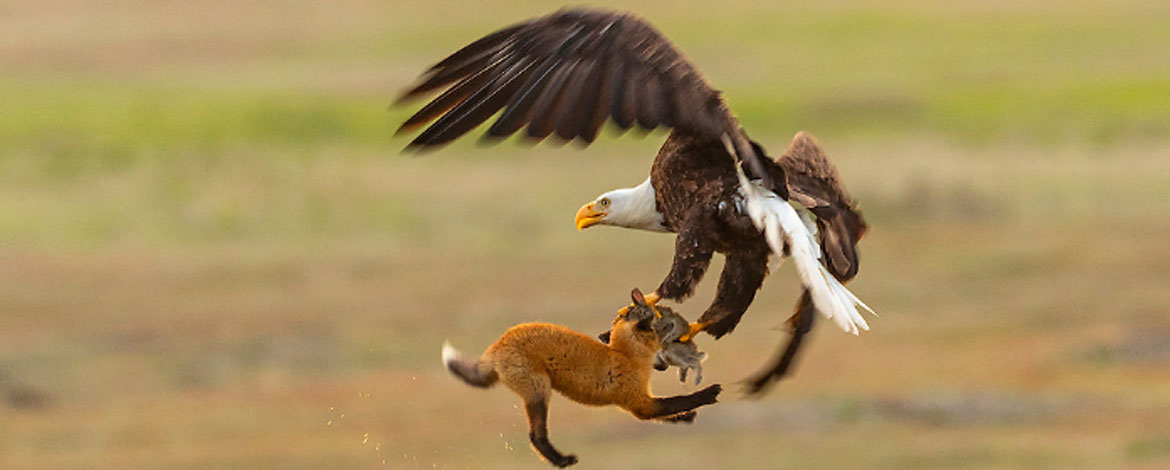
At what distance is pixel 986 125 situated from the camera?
40719mm

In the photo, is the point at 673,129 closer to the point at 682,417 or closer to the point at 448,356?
the point at 682,417

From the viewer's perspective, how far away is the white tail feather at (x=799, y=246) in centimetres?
789

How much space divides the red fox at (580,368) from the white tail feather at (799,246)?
1.48 ft

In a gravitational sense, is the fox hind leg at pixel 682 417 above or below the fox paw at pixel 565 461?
above

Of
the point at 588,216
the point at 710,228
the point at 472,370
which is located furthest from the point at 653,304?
the point at 588,216

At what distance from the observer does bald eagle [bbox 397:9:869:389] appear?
7887mm

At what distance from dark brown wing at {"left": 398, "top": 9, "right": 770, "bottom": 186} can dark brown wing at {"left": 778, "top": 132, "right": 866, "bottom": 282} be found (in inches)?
→ 20.2

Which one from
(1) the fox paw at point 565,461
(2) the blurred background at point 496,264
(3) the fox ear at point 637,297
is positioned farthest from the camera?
(2) the blurred background at point 496,264

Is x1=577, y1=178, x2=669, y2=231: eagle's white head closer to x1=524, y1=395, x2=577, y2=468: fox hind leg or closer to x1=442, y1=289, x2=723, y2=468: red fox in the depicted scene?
x1=442, y1=289, x2=723, y2=468: red fox

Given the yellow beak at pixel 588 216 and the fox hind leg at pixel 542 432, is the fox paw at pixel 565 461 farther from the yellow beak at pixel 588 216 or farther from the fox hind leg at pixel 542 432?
the yellow beak at pixel 588 216

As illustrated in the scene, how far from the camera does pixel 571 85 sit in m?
8.02

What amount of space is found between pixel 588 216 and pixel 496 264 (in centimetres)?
2121

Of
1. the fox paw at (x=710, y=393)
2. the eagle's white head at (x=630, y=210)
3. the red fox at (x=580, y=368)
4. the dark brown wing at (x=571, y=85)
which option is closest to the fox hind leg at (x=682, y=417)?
the red fox at (x=580, y=368)

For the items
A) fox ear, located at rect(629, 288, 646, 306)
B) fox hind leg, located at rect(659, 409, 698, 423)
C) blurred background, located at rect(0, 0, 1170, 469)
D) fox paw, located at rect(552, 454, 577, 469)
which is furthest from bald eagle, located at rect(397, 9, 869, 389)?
blurred background, located at rect(0, 0, 1170, 469)
